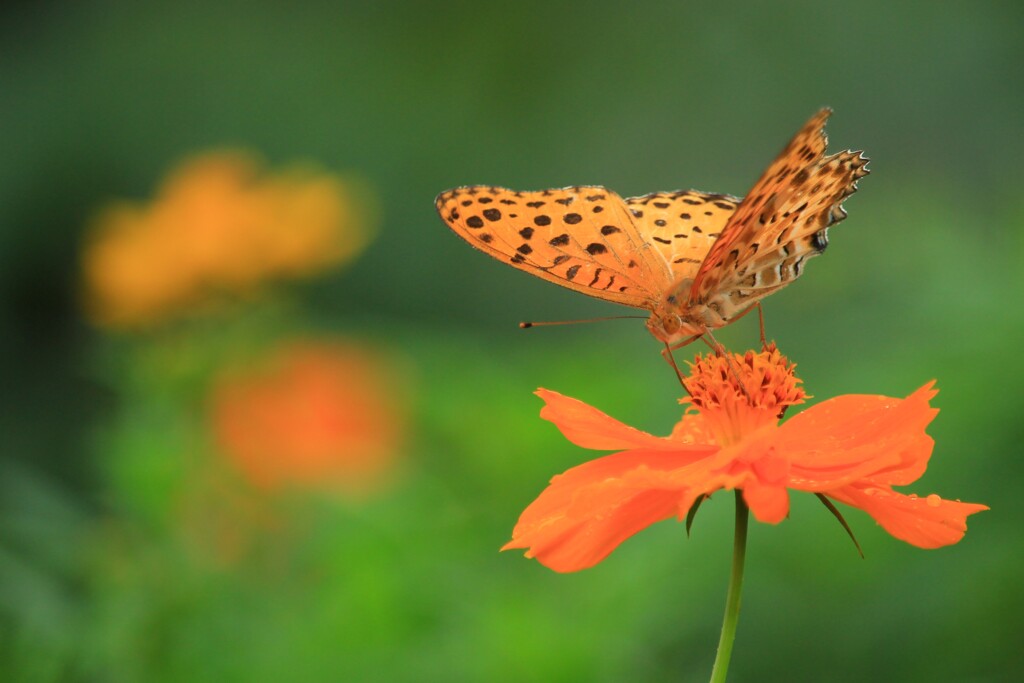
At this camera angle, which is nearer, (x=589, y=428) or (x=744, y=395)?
(x=589, y=428)

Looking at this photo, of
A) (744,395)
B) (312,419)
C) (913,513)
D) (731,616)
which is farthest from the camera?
(312,419)

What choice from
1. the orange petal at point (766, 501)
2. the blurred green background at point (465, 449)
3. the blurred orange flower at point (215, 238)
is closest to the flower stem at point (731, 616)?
the orange petal at point (766, 501)

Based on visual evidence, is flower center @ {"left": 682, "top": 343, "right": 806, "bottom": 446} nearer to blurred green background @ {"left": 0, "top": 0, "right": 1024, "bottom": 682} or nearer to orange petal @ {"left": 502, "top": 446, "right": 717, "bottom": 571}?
orange petal @ {"left": 502, "top": 446, "right": 717, "bottom": 571}

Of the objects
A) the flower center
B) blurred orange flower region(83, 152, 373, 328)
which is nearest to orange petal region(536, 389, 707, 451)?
the flower center

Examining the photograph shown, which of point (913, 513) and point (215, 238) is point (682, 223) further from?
point (215, 238)

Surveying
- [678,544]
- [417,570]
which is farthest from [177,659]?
[678,544]

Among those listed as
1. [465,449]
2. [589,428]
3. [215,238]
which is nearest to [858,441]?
[589,428]
